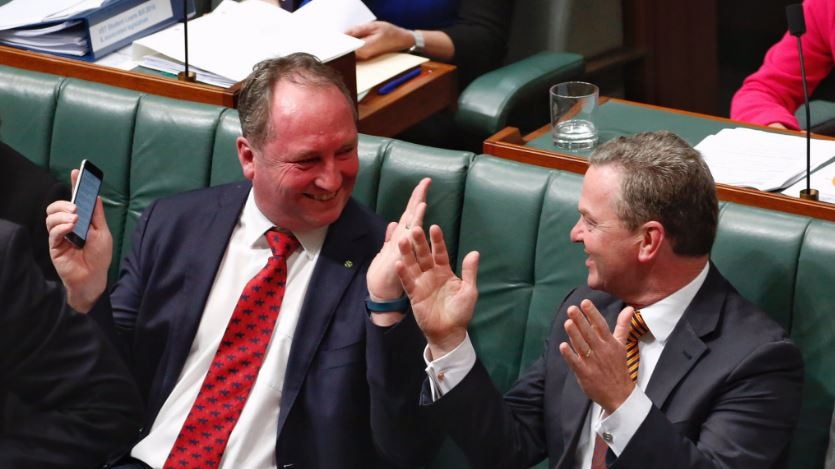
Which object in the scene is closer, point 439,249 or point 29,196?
point 439,249

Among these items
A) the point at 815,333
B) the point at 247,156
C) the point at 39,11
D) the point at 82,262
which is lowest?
the point at 815,333

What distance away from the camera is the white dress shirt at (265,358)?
2.09 meters

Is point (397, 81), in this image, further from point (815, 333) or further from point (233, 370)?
point (815, 333)

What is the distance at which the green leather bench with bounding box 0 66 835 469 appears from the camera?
1.96m

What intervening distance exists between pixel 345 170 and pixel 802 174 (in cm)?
76

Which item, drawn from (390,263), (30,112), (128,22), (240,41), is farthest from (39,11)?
(390,263)

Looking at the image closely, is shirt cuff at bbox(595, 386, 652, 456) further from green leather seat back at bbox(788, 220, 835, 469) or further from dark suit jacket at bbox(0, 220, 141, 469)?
dark suit jacket at bbox(0, 220, 141, 469)

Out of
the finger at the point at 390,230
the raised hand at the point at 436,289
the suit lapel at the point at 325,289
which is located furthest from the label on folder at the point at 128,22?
the raised hand at the point at 436,289

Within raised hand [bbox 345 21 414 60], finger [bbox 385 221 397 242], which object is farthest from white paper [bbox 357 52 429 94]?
finger [bbox 385 221 397 242]

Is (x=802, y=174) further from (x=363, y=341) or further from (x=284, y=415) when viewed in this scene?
(x=284, y=415)

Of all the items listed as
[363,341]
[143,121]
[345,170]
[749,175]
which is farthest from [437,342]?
[143,121]

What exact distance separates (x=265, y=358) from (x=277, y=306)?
88 mm

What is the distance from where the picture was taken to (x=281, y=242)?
2.16 m

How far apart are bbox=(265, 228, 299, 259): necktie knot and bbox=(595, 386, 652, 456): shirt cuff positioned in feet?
2.14
